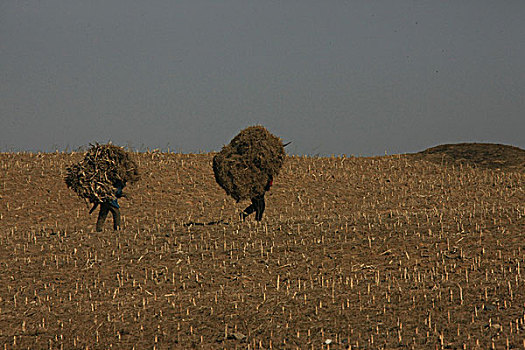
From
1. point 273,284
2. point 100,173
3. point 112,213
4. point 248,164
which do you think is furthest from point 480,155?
point 273,284

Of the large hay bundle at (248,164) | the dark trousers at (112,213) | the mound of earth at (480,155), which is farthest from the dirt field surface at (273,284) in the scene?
the mound of earth at (480,155)

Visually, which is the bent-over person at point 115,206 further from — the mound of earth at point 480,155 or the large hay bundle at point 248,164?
the mound of earth at point 480,155

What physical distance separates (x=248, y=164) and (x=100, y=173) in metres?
4.31

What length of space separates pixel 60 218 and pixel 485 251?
1691cm

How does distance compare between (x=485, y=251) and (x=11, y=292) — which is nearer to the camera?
(x=11, y=292)

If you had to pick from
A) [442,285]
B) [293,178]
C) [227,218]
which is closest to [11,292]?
[442,285]

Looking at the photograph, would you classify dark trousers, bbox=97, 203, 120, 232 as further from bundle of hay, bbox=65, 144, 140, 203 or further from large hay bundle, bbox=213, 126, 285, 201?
large hay bundle, bbox=213, 126, 285, 201

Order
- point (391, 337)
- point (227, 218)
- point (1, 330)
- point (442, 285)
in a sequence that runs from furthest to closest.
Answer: point (227, 218) < point (442, 285) < point (1, 330) < point (391, 337)

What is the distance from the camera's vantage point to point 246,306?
33.6 ft

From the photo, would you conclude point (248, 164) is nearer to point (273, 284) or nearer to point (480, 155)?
point (273, 284)

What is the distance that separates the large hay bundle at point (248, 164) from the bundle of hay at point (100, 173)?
2.76 meters

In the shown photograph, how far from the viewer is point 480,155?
113ft

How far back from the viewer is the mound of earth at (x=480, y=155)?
32.4 m

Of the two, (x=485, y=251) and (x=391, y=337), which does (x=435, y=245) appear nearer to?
(x=485, y=251)
